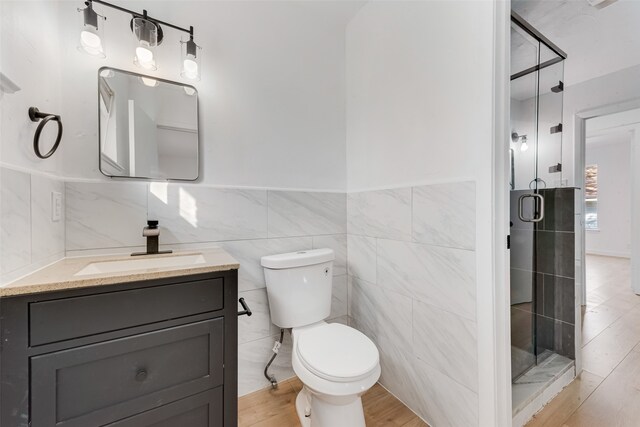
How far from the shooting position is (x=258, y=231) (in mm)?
1626

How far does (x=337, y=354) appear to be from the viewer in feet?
3.90

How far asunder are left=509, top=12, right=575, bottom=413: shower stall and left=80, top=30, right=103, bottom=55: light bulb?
2.17 m

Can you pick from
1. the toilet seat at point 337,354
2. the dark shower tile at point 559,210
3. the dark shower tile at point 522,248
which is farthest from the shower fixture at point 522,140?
the toilet seat at point 337,354

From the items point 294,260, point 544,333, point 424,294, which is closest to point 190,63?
point 294,260

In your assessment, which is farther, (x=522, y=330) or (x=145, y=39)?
(x=522, y=330)

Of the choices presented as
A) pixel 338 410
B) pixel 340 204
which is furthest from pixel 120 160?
pixel 338 410

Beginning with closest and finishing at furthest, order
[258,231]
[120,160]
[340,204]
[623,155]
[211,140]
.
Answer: [120,160], [211,140], [258,231], [340,204], [623,155]

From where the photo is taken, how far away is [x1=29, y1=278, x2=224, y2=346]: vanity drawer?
2.46ft

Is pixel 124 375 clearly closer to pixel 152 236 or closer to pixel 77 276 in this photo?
pixel 77 276

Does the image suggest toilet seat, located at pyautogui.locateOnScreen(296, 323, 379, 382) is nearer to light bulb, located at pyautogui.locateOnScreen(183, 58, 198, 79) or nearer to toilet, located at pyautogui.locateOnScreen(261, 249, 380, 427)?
toilet, located at pyautogui.locateOnScreen(261, 249, 380, 427)

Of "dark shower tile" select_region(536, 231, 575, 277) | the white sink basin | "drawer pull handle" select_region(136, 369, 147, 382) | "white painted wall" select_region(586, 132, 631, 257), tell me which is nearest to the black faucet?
the white sink basin

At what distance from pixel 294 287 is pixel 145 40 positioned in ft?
4.82

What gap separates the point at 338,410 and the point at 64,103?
186 centimetres

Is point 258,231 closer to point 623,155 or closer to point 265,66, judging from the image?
point 265,66
